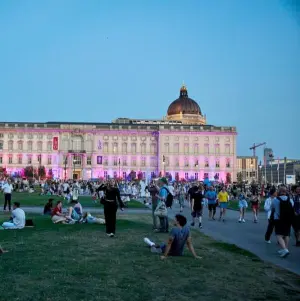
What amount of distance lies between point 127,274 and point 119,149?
9570 cm

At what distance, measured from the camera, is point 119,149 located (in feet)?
340

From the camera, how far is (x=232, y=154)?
105 meters

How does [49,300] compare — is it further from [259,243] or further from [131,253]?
[259,243]

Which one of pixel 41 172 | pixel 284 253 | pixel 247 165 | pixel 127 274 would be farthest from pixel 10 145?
pixel 127 274

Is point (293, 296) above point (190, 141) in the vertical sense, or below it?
below

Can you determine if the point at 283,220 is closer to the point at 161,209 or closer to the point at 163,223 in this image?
the point at 161,209

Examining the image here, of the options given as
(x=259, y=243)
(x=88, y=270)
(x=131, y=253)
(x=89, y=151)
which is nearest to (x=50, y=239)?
(x=131, y=253)

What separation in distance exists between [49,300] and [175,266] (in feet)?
10.6

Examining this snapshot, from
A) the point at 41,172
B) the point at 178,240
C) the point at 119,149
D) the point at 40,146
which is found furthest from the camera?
the point at 119,149

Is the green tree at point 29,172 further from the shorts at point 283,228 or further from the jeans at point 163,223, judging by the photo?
the shorts at point 283,228

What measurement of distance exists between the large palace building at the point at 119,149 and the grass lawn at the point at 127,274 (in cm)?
8854

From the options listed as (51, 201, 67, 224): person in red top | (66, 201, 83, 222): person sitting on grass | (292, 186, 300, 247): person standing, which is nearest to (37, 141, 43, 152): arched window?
(51, 201, 67, 224): person in red top

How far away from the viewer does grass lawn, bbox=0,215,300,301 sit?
22.3ft

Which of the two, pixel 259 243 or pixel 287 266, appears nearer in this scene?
pixel 287 266
